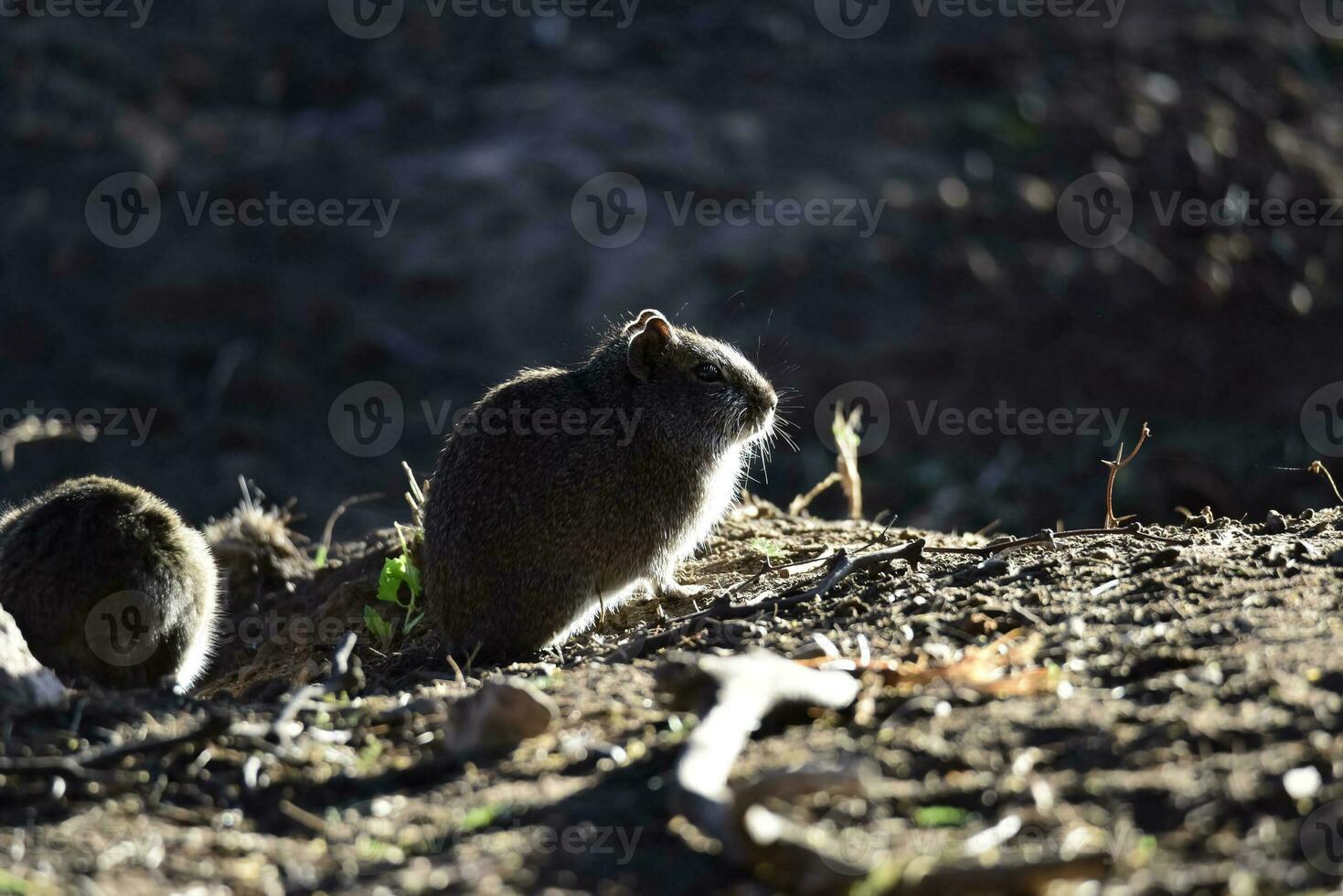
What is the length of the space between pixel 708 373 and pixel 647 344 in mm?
355

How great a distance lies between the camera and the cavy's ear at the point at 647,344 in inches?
265

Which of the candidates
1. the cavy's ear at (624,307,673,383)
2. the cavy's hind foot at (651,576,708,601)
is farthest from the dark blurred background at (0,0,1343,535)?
the cavy's hind foot at (651,576,708,601)

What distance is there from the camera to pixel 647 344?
6824 millimetres

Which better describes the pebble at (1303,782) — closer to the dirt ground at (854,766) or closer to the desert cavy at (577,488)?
the dirt ground at (854,766)

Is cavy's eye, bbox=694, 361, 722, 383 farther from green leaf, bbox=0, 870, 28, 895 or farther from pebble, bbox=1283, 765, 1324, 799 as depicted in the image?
green leaf, bbox=0, 870, 28, 895

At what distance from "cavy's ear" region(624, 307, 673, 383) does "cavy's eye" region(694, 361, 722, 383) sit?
0.21 m

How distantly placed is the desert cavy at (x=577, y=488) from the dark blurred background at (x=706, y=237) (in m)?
3.92

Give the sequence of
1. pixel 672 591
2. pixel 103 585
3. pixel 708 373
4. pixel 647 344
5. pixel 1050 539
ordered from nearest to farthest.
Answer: pixel 103 585, pixel 1050 539, pixel 672 591, pixel 647 344, pixel 708 373

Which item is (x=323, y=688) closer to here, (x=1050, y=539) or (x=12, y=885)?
(x=12, y=885)

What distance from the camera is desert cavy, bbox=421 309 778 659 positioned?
5.95 m

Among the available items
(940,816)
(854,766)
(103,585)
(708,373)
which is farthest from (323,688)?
(708,373)

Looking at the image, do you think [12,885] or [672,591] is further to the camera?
[672,591]

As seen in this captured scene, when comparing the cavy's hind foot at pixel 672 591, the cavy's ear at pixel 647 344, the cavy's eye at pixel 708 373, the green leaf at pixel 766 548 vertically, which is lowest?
the cavy's hind foot at pixel 672 591

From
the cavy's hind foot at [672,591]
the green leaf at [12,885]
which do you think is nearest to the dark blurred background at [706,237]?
the cavy's hind foot at [672,591]
